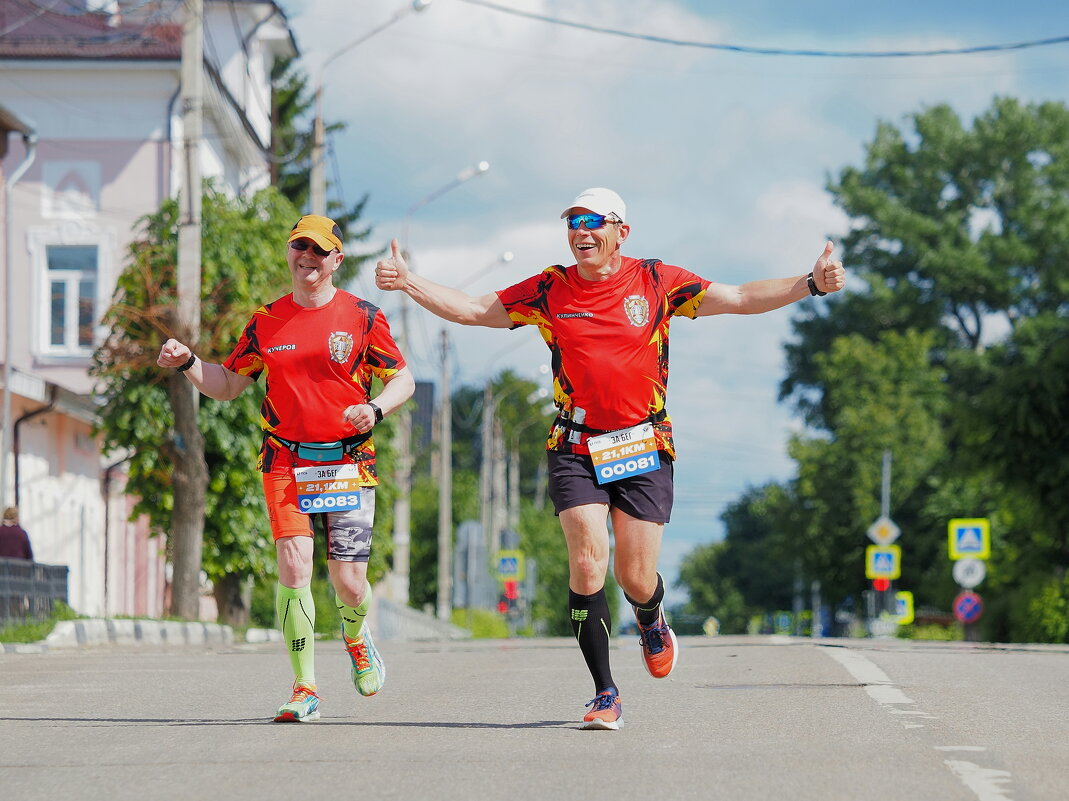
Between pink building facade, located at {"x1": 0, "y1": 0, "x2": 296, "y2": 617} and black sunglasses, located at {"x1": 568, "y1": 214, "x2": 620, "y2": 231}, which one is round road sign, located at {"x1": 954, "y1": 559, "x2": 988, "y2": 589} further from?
black sunglasses, located at {"x1": 568, "y1": 214, "x2": 620, "y2": 231}

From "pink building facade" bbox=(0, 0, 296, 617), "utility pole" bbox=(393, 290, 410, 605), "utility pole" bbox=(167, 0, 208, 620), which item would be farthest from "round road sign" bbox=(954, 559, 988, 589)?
"pink building facade" bbox=(0, 0, 296, 617)

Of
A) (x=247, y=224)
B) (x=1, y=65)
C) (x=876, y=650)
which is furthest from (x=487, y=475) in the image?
(x=876, y=650)

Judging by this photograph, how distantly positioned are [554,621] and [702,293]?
67870 millimetres

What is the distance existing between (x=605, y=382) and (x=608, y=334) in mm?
214

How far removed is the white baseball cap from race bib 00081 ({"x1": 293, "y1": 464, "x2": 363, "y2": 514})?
155 cm

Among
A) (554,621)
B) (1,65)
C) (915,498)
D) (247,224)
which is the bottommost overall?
(554,621)

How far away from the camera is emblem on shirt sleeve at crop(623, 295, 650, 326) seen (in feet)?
26.1

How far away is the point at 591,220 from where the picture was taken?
793 centimetres

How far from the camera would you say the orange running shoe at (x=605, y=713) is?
300 inches

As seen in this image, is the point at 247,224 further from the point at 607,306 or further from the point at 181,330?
the point at 607,306

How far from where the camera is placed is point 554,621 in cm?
7544

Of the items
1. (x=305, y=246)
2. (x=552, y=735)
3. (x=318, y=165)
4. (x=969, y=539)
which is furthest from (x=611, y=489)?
(x=969, y=539)

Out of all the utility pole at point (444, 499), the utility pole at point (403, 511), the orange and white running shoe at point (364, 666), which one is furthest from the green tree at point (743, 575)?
the orange and white running shoe at point (364, 666)

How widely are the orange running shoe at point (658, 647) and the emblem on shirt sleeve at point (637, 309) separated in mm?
1371
